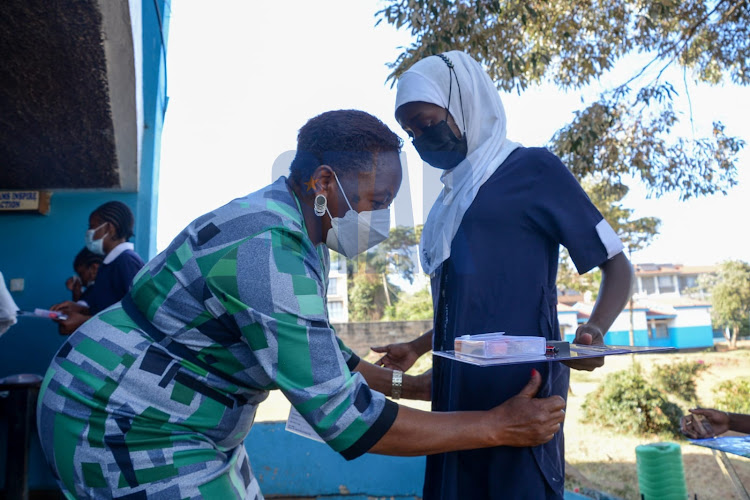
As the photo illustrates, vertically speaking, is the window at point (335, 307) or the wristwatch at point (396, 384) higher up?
the window at point (335, 307)

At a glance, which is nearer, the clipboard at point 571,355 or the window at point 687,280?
the clipboard at point 571,355

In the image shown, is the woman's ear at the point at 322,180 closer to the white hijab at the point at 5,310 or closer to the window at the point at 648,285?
the white hijab at the point at 5,310

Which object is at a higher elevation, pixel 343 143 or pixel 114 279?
pixel 343 143

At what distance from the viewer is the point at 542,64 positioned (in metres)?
6.98

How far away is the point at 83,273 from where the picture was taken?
4.83 m

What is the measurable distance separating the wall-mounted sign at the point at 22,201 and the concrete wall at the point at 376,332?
9545 millimetres

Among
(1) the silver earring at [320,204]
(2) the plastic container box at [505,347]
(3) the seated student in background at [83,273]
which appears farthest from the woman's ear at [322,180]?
(3) the seated student in background at [83,273]

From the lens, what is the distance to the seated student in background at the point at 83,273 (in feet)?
15.5

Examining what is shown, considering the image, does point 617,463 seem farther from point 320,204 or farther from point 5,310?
point 320,204

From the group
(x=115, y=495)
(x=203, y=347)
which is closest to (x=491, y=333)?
(x=203, y=347)

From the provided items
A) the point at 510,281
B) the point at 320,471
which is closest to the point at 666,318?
the point at 320,471

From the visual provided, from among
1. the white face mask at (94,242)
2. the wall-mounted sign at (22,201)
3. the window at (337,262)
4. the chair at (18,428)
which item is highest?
the wall-mounted sign at (22,201)

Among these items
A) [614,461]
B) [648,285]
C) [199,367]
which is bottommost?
[614,461]

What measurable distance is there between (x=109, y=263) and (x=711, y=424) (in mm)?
3578
